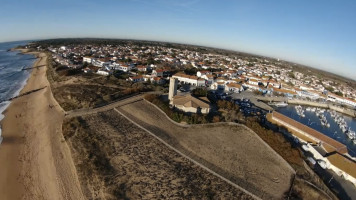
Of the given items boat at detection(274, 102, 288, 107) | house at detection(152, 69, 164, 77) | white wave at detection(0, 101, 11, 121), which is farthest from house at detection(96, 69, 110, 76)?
boat at detection(274, 102, 288, 107)

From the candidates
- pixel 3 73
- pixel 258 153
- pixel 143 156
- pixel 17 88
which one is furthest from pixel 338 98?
pixel 3 73

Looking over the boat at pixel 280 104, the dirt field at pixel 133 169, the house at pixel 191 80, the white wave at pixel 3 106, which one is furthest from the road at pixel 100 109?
the boat at pixel 280 104

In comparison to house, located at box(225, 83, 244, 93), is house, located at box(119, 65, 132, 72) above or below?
above

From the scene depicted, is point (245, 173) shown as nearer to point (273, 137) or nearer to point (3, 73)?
point (273, 137)

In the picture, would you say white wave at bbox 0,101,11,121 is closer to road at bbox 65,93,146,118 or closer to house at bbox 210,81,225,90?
road at bbox 65,93,146,118

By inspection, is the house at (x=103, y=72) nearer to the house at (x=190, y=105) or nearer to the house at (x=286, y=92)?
the house at (x=190, y=105)
